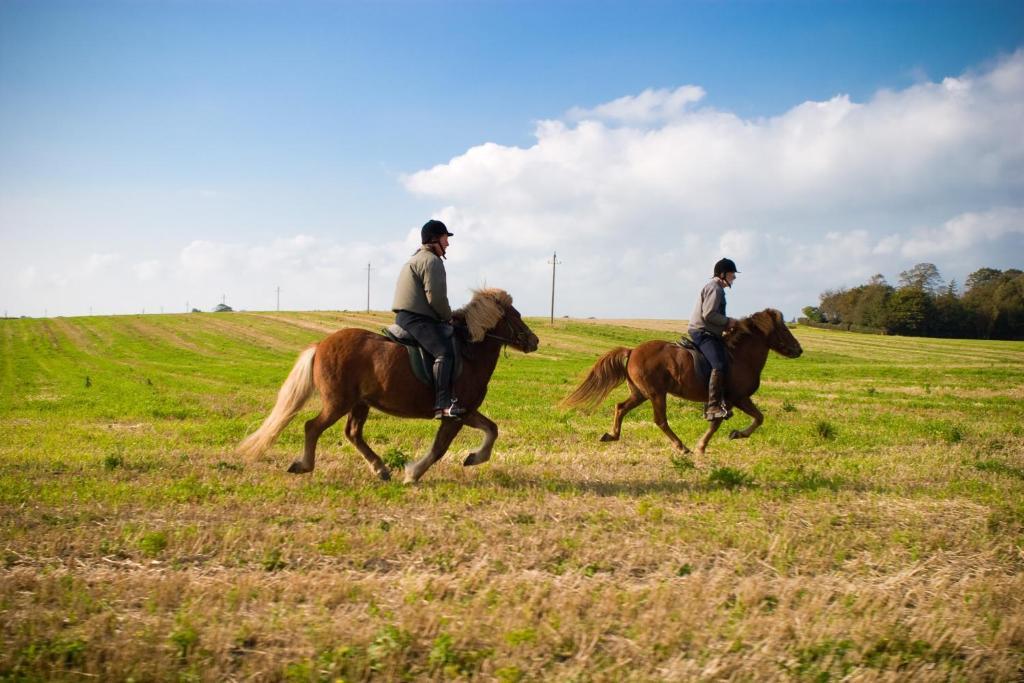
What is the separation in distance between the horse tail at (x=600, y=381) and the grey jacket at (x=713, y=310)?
134 centimetres

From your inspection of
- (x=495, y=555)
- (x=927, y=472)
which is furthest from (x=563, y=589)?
(x=927, y=472)

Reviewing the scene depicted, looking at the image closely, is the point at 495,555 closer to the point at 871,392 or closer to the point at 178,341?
the point at 871,392

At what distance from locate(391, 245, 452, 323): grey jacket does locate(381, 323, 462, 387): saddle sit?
1.04 feet

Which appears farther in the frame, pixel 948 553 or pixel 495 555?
pixel 948 553

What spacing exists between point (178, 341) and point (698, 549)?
48.9 m

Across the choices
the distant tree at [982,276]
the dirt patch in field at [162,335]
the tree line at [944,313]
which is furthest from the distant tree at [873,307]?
the dirt patch in field at [162,335]

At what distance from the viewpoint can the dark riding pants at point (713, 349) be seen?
10.8 m

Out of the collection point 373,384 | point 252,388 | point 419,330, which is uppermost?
point 419,330

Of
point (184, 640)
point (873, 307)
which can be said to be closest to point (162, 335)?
point (184, 640)

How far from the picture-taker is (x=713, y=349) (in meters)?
10.9

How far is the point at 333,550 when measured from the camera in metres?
5.41

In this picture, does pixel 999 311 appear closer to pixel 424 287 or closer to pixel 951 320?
pixel 951 320

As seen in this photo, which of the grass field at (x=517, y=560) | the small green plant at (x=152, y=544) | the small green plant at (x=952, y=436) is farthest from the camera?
the small green plant at (x=952, y=436)

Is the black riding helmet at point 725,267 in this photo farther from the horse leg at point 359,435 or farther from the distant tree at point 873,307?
the distant tree at point 873,307
